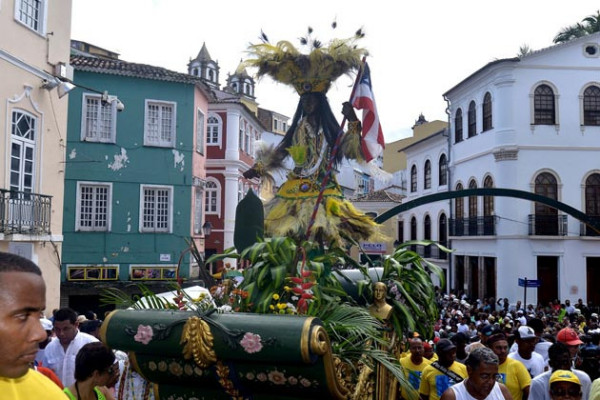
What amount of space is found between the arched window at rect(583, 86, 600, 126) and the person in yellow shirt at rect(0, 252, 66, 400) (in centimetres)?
2871

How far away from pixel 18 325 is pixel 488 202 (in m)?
28.1

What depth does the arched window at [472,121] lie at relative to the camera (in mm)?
29812

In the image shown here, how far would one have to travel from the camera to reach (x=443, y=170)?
113 ft

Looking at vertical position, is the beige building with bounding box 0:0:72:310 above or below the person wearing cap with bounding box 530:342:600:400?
above

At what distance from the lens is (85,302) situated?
73.6 feet

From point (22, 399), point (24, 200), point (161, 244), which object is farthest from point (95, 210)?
point (22, 399)

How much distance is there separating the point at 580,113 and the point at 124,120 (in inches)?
733

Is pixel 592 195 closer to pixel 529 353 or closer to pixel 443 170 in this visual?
pixel 443 170

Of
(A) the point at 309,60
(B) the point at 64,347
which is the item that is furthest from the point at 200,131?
(B) the point at 64,347

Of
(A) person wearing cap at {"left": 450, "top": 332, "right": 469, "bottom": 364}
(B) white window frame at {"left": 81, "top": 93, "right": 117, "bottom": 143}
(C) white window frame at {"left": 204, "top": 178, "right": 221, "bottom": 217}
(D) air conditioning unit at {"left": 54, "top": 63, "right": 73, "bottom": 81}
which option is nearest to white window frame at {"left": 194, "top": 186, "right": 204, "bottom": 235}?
(C) white window frame at {"left": 204, "top": 178, "right": 221, "bottom": 217}

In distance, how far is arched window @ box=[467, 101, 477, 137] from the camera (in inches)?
1174

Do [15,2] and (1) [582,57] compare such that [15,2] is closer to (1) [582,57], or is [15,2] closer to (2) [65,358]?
(2) [65,358]

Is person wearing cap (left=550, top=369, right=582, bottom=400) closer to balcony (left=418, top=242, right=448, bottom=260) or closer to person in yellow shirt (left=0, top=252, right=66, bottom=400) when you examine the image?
person in yellow shirt (left=0, top=252, right=66, bottom=400)

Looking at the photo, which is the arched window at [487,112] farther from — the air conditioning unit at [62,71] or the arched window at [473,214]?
the air conditioning unit at [62,71]
